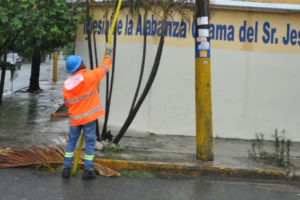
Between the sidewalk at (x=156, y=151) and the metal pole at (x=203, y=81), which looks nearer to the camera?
the sidewalk at (x=156, y=151)

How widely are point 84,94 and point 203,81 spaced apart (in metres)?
2.04

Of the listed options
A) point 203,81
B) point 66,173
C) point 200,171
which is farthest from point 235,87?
point 66,173

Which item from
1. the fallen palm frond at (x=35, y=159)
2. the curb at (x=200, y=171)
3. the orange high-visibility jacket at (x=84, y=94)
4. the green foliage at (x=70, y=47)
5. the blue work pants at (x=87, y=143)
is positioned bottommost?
the curb at (x=200, y=171)

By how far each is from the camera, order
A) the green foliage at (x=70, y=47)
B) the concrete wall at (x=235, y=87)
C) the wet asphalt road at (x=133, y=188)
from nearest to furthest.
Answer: the wet asphalt road at (x=133, y=188), the concrete wall at (x=235, y=87), the green foliage at (x=70, y=47)

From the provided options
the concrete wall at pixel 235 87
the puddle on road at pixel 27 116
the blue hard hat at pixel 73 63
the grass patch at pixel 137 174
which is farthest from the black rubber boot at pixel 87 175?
the concrete wall at pixel 235 87

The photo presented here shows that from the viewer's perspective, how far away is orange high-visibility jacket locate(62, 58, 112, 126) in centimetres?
542

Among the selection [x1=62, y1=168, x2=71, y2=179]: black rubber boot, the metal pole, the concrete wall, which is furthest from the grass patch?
the concrete wall

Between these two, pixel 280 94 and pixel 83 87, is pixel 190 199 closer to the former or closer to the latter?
pixel 83 87

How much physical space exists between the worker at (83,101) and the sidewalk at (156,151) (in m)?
0.72

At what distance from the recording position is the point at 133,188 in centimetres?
545

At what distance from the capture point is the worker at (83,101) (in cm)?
543

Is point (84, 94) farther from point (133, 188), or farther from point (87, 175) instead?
point (133, 188)

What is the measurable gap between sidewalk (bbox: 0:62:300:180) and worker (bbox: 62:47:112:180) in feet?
2.37

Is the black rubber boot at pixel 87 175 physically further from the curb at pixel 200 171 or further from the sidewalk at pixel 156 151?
the curb at pixel 200 171
